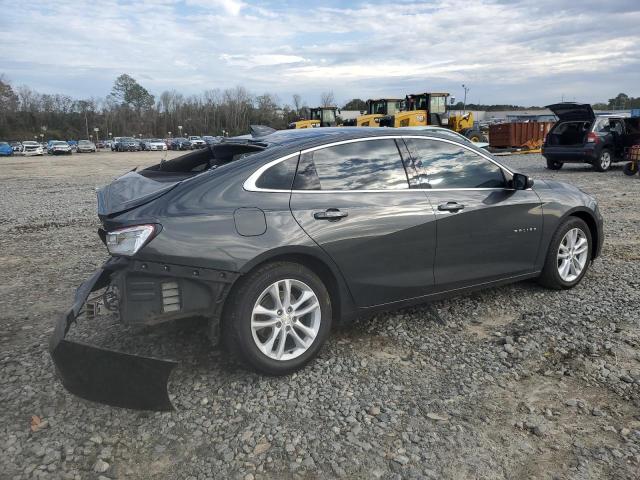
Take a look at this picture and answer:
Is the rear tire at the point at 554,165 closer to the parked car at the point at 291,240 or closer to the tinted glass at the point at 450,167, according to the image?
the parked car at the point at 291,240

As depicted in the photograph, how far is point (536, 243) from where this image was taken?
480 cm

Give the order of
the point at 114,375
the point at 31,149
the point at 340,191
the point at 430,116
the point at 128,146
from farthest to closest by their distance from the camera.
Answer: the point at 128,146, the point at 31,149, the point at 430,116, the point at 340,191, the point at 114,375

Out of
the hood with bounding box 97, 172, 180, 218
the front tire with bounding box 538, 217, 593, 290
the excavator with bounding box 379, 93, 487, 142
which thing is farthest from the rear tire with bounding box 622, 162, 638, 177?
the hood with bounding box 97, 172, 180, 218

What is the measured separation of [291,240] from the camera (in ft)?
11.3

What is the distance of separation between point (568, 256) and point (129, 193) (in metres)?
3.96

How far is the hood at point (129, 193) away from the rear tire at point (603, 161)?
16889 mm

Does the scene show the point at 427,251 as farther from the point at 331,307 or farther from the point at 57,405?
the point at 57,405

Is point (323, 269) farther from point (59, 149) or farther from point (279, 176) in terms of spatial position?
point (59, 149)

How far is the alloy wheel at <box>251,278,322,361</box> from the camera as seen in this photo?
3.44 metres

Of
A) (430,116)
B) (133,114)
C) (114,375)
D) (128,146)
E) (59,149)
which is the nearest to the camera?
(114,375)

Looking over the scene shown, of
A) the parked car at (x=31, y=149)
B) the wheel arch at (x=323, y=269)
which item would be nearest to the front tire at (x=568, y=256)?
the wheel arch at (x=323, y=269)

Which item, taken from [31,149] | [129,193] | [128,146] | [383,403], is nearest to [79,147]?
[128,146]

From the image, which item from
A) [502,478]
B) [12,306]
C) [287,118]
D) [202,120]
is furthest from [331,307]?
[202,120]

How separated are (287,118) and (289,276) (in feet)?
Answer: 292
